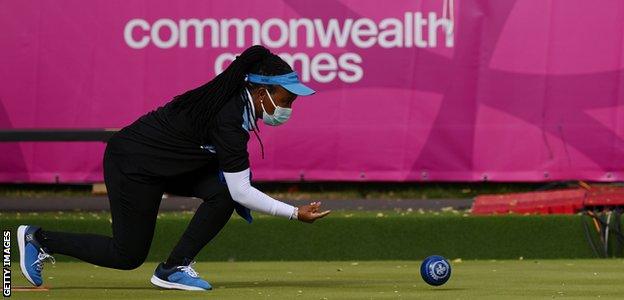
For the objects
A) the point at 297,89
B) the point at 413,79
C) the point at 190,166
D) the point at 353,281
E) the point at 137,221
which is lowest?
the point at 353,281

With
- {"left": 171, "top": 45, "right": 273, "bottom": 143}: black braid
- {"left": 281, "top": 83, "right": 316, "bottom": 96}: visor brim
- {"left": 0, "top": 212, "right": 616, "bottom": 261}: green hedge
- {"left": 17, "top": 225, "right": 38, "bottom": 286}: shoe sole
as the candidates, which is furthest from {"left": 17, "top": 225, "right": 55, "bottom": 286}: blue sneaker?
{"left": 0, "top": 212, "right": 616, "bottom": 261}: green hedge

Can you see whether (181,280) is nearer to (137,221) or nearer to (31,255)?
(137,221)

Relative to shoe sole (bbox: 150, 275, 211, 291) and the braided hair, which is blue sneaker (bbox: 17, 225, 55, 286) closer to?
shoe sole (bbox: 150, 275, 211, 291)

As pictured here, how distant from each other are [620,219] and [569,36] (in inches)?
116

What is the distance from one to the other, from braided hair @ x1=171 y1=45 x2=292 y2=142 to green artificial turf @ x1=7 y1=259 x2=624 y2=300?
764 millimetres

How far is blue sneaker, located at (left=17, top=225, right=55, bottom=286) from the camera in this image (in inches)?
285

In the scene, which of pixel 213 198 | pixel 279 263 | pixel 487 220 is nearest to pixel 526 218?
pixel 487 220

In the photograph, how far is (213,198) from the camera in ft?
24.0

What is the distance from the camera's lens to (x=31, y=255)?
725cm

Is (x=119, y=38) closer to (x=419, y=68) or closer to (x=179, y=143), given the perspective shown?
(x=419, y=68)

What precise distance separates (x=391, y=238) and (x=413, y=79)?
2.89 metres

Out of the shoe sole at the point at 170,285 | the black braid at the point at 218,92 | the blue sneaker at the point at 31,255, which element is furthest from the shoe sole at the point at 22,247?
the black braid at the point at 218,92

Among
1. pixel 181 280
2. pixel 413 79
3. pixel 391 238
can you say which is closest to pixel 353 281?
pixel 181 280

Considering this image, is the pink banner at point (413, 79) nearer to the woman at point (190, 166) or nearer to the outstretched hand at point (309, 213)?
the woman at point (190, 166)
